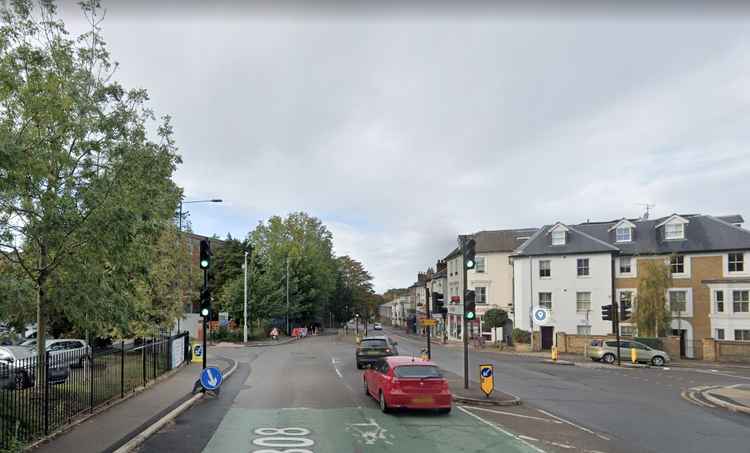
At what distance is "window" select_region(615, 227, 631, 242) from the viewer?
4788 cm

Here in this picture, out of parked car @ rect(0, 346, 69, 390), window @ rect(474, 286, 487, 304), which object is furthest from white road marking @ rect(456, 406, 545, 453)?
window @ rect(474, 286, 487, 304)

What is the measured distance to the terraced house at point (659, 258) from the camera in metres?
42.0

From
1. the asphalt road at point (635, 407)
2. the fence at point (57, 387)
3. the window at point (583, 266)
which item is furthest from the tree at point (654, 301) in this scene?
the fence at point (57, 387)

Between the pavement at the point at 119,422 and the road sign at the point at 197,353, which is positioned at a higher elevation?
the pavement at the point at 119,422

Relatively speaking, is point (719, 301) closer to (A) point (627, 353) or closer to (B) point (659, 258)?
(B) point (659, 258)

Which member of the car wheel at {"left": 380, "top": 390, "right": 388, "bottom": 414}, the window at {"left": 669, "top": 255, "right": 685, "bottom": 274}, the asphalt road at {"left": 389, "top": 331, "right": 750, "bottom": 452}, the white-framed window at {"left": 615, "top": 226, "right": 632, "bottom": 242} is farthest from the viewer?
the white-framed window at {"left": 615, "top": 226, "right": 632, "bottom": 242}

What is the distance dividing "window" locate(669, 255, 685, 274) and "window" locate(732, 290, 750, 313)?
381 cm

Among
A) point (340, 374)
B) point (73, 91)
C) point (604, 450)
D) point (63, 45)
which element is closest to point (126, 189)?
point (73, 91)

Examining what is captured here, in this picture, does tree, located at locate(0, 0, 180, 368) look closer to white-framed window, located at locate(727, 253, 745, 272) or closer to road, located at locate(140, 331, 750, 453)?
road, located at locate(140, 331, 750, 453)

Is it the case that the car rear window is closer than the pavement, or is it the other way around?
the pavement

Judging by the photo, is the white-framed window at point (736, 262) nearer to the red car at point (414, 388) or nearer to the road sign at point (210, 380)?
the red car at point (414, 388)

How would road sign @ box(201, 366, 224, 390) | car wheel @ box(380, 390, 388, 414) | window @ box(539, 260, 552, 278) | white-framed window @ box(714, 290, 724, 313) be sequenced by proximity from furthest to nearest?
1. window @ box(539, 260, 552, 278)
2. white-framed window @ box(714, 290, 724, 313)
3. road sign @ box(201, 366, 224, 390)
4. car wheel @ box(380, 390, 388, 414)

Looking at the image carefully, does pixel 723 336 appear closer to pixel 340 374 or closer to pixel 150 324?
pixel 340 374

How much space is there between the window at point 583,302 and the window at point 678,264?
6510 millimetres
